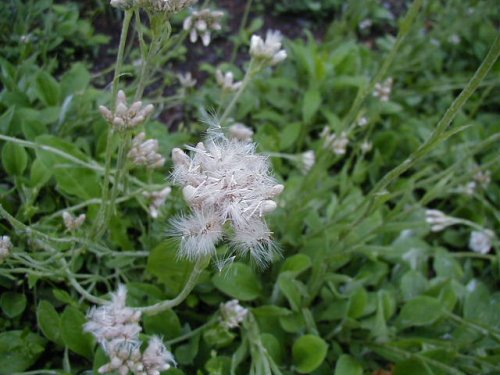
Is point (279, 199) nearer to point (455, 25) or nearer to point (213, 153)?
point (213, 153)

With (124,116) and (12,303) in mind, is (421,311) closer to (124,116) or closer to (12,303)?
(124,116)

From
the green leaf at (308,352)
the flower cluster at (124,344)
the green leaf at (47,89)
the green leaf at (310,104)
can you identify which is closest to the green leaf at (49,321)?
the flower cluster at (124,344)

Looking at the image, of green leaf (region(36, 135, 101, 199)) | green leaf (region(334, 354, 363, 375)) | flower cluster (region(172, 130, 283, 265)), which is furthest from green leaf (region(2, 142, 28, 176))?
green leaf (region(334, 354, 363, 375))

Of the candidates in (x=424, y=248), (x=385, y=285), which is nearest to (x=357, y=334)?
(x=385, y=285)

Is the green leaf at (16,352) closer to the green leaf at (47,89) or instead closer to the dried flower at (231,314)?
the dried flower at (231,314)

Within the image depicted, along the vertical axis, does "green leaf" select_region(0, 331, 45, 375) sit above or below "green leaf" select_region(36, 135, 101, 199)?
below

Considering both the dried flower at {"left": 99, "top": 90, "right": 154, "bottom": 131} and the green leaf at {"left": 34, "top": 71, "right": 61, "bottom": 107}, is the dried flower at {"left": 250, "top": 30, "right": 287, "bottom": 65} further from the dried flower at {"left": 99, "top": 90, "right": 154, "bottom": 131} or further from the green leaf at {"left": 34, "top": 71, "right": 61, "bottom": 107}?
the green leaf at {"left": 34, "top": 71, "right": 61, "bottom": 107}

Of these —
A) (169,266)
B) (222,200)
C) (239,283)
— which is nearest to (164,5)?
(222,200)
